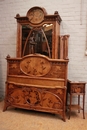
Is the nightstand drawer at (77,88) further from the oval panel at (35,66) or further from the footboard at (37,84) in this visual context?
the oval panel at (35,66)

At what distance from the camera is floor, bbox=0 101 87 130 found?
2018 millimetres

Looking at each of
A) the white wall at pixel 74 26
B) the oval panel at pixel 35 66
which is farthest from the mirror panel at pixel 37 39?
the white wall at pixel 74 26

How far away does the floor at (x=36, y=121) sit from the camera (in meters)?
2.02

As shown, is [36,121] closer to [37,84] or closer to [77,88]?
[37,84]

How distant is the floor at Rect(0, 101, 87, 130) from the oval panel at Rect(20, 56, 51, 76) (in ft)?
2.43

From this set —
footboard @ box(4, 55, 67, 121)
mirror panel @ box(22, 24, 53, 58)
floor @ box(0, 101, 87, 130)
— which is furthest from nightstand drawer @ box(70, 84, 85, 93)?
mirror panel @ box(22, 24, 53, 58)

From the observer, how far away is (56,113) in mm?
2268

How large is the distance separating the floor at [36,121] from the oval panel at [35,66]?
740mm

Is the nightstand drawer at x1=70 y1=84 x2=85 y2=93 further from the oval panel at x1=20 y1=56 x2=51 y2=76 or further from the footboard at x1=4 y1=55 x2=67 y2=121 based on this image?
the oval panel at x1=20 y1=56 x2=51 y2=76

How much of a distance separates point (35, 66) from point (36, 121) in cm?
90

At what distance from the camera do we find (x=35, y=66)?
2.36 meters

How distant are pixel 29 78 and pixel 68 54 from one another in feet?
3.02

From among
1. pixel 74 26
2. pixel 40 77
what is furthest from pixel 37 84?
pixel 74 26

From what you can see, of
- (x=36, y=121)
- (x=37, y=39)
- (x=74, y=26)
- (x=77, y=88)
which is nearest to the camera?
(x=36, y=121)
